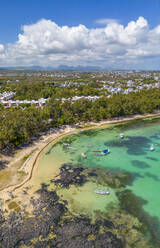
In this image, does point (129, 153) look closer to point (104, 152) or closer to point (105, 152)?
point (105, 152)

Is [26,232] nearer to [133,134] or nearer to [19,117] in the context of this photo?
[19,117]

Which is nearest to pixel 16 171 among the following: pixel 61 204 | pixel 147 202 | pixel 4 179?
pixel 4 179

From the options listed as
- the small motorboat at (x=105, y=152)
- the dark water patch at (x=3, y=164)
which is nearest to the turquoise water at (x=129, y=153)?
the small motorboat at (x=105, y=152)

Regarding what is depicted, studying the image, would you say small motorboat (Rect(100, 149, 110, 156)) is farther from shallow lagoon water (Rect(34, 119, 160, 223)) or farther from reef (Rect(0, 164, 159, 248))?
reef (Rect(0, 164, 159, 248))

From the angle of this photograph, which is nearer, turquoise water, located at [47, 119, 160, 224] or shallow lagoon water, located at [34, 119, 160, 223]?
turquoise water, located at [47, 119, 160, 224]

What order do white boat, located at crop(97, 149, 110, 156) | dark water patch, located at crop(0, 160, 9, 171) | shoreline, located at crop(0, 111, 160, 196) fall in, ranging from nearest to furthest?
shoreline, located at crop(0, 111, 160, 196) < dark water patch, located at crop(0, 160, 9, 171) < white boat, located at crop(97, 149, 110, 156)

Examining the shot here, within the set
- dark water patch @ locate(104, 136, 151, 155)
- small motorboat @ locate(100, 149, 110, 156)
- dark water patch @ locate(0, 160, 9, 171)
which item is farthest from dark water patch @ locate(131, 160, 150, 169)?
dark water patch @ locate(0, 160, 9, 171)

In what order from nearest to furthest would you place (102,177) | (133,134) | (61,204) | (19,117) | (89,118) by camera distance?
(61,204), (102,177), (19,117), (133,134), (89,118)
